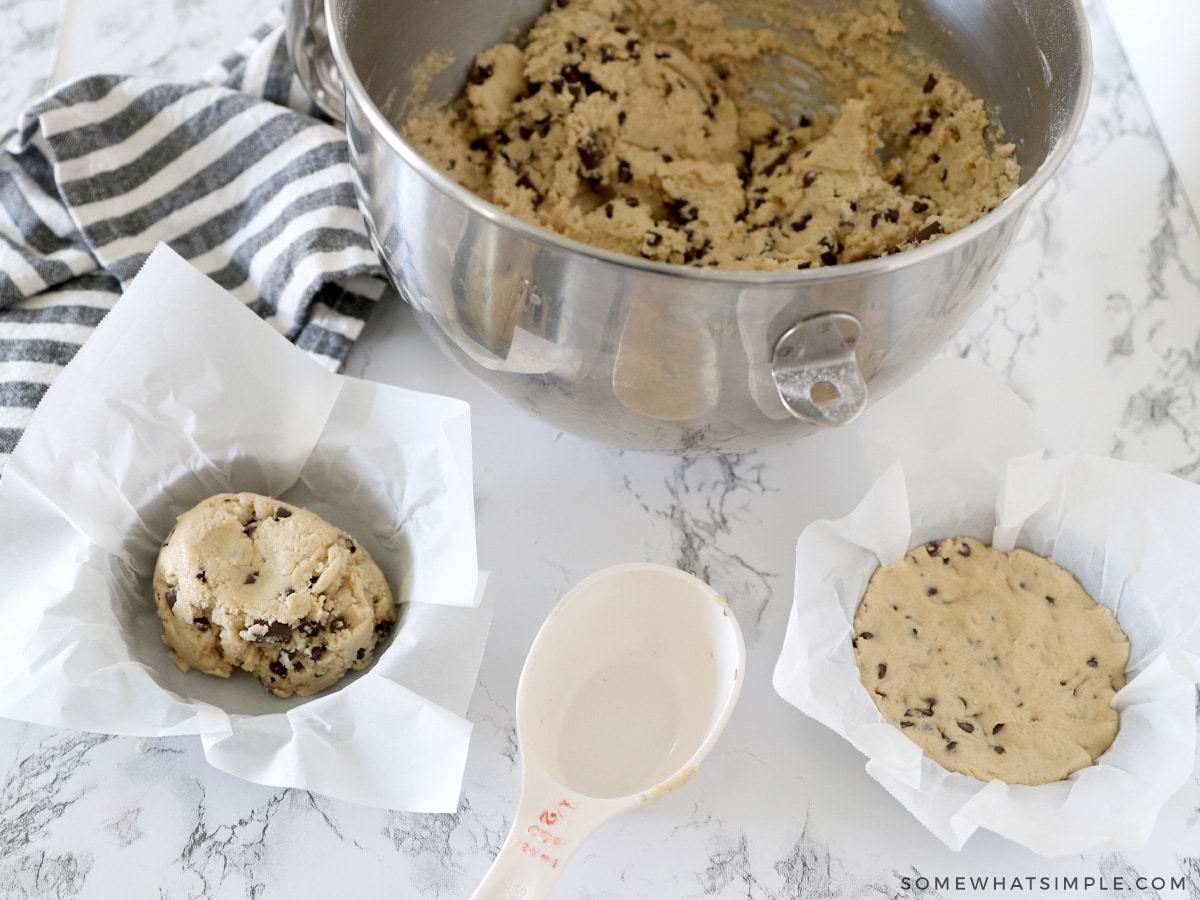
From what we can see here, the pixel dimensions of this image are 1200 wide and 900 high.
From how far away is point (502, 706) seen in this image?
0.79 meters

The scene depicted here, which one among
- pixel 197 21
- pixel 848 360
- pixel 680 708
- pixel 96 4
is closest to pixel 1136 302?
pixel 848 360

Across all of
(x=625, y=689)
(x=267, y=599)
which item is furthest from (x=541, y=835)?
(x=267, y=599)

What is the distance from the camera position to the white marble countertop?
2.37 feet

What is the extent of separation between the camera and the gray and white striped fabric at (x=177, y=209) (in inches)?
36.5

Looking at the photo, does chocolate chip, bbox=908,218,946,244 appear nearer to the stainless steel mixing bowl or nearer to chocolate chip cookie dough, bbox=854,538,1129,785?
the stainless steel mixing bowl

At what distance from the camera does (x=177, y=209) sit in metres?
0.99

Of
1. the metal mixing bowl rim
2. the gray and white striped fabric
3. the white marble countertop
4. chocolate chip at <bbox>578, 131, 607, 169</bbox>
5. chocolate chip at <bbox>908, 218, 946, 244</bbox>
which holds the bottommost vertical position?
the white marble countertop

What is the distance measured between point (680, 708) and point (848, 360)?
11.1 inches

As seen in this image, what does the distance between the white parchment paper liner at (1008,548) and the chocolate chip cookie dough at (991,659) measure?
13 millimetres

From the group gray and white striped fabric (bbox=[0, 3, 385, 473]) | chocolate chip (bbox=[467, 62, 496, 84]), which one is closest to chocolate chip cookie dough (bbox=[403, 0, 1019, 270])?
chocolate chip (bbox=[467, 62, 496, 84])

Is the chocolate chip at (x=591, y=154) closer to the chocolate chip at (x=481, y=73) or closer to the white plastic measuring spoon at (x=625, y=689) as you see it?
the chocolate chip at (x=481, y=73)

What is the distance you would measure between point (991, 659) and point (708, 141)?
51 cm

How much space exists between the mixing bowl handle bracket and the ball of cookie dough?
332mm

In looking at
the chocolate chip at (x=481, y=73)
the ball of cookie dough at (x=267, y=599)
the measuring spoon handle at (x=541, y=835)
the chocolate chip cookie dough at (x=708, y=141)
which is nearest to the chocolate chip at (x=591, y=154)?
the chocolate chip cookie dough at (x=708, y=141)
